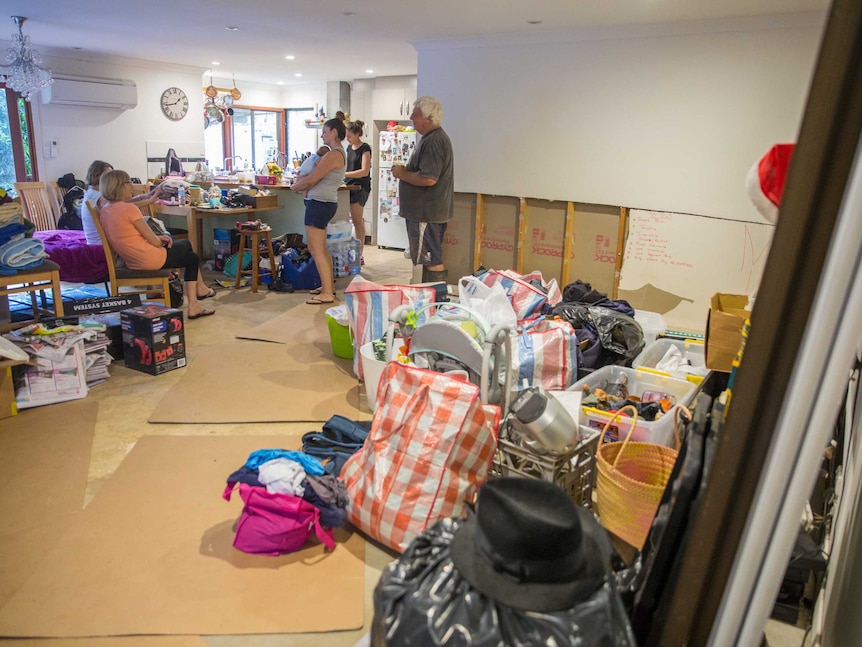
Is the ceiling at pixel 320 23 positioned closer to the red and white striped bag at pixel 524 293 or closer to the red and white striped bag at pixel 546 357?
the red and white striped bag at pixel 524 293

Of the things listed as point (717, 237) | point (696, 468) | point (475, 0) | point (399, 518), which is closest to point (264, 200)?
point (475, 0)

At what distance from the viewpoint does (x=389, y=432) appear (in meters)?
2.06

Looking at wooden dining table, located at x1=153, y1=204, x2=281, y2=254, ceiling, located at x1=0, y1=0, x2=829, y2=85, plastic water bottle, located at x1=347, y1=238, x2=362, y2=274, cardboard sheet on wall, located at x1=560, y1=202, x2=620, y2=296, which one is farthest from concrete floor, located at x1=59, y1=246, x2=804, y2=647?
ceiling, located at x1=0, y1=0, x2=829, y2=85

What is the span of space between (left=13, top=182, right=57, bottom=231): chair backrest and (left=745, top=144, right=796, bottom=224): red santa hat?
6.74 meters

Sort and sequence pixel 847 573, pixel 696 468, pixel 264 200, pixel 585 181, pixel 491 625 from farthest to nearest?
pixel 264 200
pixel 585 181
pixel 847 573
pixel 696 468
pixel 491 625

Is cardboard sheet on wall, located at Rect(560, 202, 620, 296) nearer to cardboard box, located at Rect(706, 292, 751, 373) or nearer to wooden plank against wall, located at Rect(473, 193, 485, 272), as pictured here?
wooden plank against wall, located at Rect(473, 193, 485, 272)

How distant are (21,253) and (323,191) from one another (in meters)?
2.28

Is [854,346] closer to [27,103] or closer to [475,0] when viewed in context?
[475,0]

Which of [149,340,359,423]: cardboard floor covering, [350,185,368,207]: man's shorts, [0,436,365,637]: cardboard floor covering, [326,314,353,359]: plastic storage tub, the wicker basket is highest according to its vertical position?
[350,185,368,207]: man's shorts

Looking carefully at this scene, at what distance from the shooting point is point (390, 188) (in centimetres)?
782

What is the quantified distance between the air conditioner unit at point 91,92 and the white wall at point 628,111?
4171mm

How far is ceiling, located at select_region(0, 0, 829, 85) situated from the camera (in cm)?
414

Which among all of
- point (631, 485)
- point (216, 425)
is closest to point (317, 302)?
point (216, 425)

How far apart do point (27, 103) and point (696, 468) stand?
816 centimetres
